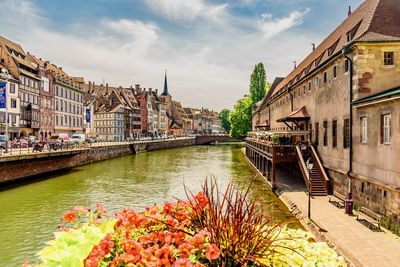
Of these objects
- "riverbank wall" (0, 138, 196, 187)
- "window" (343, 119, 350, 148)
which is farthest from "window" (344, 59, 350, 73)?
"riverbank wall" (0, 138, 196, 187)

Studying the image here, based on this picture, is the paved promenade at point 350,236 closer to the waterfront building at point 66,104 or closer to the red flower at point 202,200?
the red flower at point 202,200

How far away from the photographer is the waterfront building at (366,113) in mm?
14852

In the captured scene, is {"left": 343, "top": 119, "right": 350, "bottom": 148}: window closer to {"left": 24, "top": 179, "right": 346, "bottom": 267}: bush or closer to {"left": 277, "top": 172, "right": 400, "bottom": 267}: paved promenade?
{"left": 277, "top": 172, "right": 400, "bottom": 267}: paved promenade

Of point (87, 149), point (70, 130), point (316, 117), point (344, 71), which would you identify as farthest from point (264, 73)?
point (344, 71)

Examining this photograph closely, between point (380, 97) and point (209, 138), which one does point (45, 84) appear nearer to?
point (209, 138)

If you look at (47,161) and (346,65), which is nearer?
(346,65)

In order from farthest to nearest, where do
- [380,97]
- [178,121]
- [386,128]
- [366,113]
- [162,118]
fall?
1. [178,121]
2. [162,118]
3. [366,113]
4. [386,128]
5. [380,97]

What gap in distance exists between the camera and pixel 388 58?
720 inches

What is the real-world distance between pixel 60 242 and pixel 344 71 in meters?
19.9

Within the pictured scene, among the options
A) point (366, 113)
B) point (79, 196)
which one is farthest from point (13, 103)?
point (366, 113)

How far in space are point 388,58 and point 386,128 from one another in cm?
497

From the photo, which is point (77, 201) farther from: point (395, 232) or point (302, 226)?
point (395, 232)

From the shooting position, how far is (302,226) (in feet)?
52.2

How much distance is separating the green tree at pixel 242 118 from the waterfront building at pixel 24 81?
48.0m
